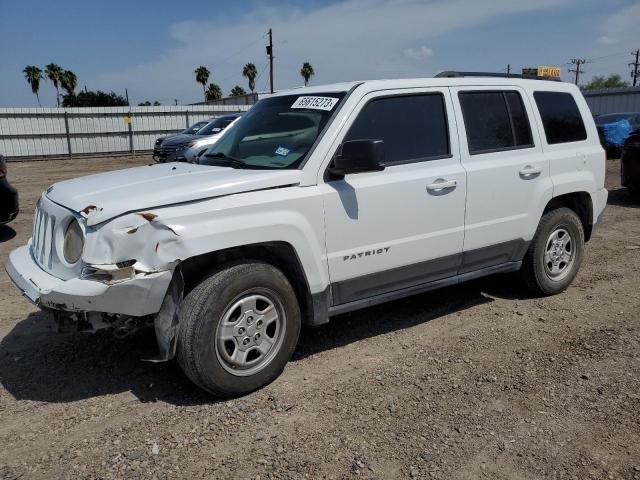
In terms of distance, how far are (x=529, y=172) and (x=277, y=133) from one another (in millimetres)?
2222

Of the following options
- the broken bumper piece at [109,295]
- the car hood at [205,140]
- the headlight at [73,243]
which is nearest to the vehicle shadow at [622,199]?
the broken bumper piece at [109,295]

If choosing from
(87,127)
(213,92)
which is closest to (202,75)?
(213,92)

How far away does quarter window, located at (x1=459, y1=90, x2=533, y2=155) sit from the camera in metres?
4.53

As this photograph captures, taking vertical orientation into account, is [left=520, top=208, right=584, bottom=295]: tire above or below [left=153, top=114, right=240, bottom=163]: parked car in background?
below

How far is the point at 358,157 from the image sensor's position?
3590 millimetres

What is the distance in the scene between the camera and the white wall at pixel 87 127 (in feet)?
86.4

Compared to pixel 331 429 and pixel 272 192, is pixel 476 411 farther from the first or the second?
pixel 272 192

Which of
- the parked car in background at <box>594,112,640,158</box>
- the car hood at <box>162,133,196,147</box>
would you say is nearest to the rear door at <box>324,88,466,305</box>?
the car hood at <box>162,133,196,147</box>

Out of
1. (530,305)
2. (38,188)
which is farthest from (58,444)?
(38,188)

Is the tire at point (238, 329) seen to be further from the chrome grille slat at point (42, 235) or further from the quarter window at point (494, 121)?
the quarter window at point (494, 121)

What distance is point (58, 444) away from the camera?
10.1ft

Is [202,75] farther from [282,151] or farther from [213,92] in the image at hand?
[282,151]

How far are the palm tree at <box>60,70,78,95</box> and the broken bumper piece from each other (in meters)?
69.2

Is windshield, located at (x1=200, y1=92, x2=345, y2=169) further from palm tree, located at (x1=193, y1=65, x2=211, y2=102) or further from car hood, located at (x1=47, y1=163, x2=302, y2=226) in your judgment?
palm tree, located at (x1=193, y1=65, x2=211, y2=102)
